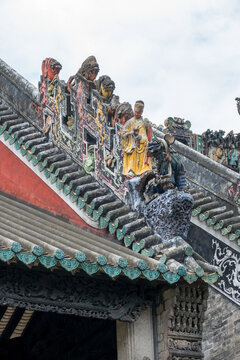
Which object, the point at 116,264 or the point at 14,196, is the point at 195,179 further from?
the point at 116,264

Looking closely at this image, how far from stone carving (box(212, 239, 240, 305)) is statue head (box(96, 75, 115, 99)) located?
4.99 m

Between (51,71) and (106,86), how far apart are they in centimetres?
133

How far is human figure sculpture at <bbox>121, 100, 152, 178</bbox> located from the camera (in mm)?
12180

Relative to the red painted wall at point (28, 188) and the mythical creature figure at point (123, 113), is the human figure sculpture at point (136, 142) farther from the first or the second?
the red painted wall at point (28, 188)

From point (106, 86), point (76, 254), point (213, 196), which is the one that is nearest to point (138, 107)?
point (106, 86)

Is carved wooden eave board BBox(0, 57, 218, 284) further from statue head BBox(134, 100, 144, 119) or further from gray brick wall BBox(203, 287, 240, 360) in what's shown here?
gray brick wall BBox(203, 287, 240, 360)

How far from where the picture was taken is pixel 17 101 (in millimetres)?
15711

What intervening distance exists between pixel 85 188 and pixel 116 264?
3.60 meters

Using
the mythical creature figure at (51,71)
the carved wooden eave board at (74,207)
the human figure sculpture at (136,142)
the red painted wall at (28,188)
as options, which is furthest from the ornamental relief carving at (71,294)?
the mythical creature figure at (51,71)

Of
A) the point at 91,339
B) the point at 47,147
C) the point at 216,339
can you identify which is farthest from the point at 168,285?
the point at 216,339

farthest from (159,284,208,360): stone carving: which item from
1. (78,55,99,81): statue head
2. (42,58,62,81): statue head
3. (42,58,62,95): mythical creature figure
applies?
(42,58,62,81): statue head

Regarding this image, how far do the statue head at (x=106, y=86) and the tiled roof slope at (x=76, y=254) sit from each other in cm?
340

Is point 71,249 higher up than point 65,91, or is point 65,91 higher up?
point 65,91

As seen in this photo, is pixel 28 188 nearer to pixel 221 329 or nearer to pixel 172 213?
pixel 172 213
